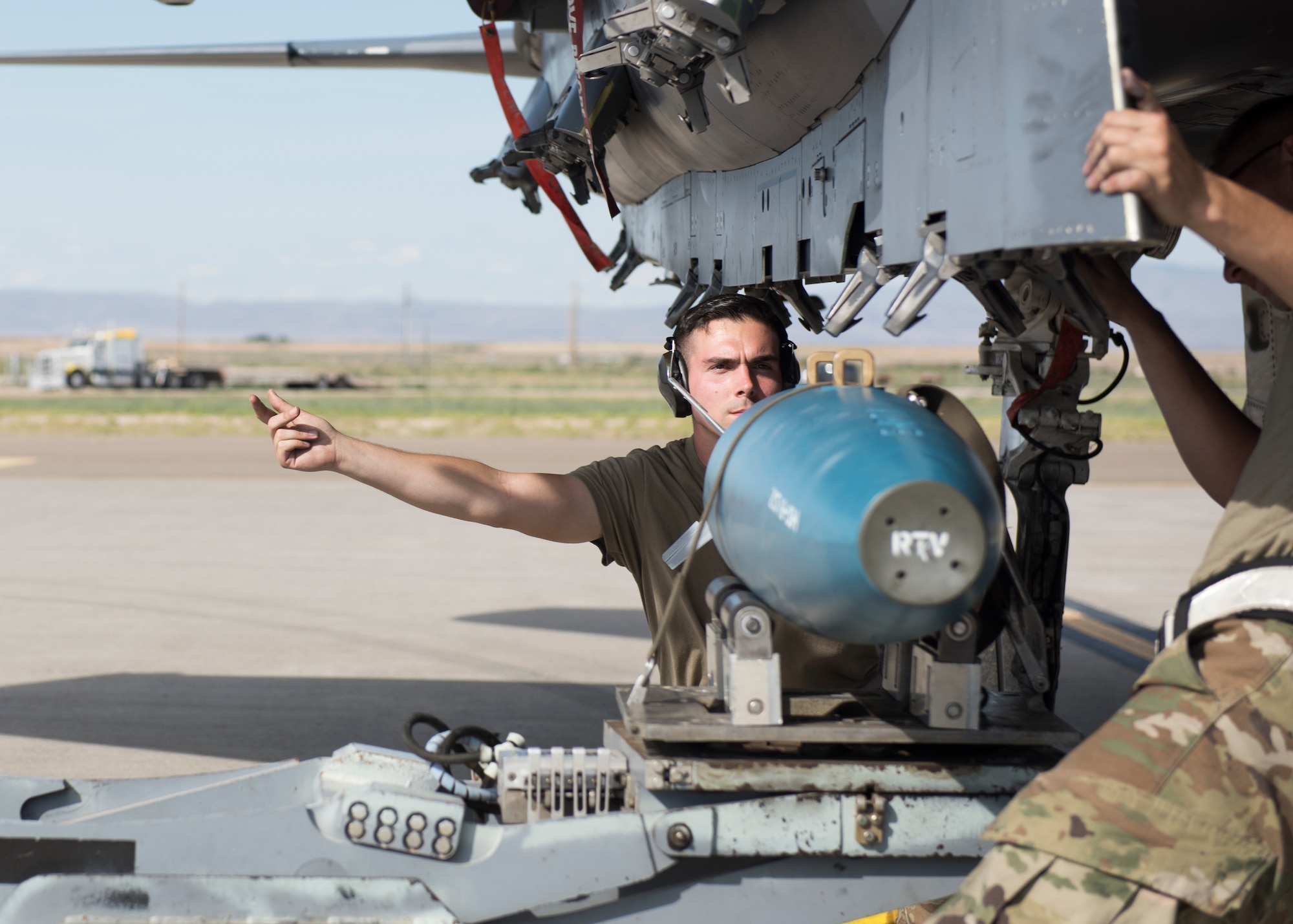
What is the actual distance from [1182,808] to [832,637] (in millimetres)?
671

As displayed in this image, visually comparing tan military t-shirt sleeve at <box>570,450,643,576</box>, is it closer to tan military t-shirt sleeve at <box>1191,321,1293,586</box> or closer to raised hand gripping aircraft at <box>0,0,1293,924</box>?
raised hand gripping aircraft at <box>0,0,1293,924</box>

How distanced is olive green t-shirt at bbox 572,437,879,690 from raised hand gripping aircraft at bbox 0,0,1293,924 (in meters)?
0.22

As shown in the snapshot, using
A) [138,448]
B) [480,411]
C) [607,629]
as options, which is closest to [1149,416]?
[480,411]

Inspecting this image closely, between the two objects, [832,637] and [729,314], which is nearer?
[832,637]

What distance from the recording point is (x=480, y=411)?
122 feet


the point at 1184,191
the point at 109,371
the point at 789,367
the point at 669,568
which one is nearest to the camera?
the point at 1184,191

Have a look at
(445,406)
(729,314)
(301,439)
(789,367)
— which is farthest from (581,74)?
(445,406)

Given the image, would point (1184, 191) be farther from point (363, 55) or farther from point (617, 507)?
point (363, 55)

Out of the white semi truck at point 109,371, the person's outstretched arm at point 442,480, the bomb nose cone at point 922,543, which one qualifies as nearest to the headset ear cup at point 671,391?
the person's outstretched arm at point 442,480

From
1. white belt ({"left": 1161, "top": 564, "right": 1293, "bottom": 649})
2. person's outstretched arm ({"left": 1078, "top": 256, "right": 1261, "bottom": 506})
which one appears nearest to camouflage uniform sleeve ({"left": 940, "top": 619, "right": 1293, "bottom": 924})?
white belt ({"left": 1161, "top": 564, "right": 1293, "bottom": 649})

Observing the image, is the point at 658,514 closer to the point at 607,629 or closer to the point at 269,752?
the point at 269,752

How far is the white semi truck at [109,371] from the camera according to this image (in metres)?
51.4

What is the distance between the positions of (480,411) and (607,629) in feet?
95.1

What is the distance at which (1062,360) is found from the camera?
450cm
